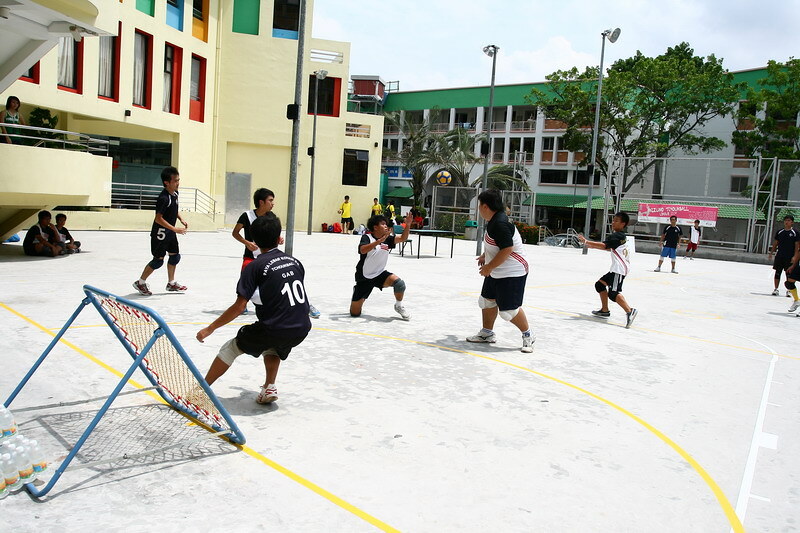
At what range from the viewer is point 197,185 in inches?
1125

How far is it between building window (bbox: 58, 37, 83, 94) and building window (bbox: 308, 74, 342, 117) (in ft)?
43.4

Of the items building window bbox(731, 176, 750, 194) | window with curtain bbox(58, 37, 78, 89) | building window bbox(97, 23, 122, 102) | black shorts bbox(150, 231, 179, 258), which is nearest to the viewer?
black shorts bbox(150, 231, 179, 258)

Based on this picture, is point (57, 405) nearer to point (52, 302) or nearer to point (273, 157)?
point (52, 302)

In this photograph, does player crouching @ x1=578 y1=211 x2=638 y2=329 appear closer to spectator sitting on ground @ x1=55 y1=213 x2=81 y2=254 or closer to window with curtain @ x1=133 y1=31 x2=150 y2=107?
spectator sitting on ground @ x1=55 y1=213 x2=81 y2=254

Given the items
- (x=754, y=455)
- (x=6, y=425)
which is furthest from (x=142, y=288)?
(x=754, y=455)

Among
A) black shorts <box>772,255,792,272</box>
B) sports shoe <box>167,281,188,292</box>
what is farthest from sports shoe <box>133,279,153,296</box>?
black shorts <box>772,255,792,272</box>

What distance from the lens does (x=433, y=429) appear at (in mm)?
4777

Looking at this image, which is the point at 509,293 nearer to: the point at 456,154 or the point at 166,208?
the point at 166,208

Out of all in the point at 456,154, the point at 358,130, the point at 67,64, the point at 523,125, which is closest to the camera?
the point at 67,64

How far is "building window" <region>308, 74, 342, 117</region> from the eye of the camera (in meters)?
33.2

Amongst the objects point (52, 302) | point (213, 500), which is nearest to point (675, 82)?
point (52, 302)

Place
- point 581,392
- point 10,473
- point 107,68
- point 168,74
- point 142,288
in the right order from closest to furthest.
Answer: point 10,473 < point 581,392 < point 142,288 < point 107,68 < point 168,74

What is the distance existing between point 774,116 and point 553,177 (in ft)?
58.4

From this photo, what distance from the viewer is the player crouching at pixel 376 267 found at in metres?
8.74
